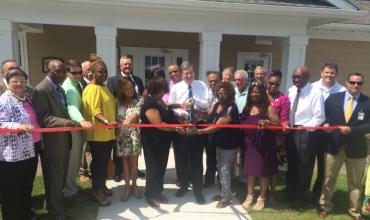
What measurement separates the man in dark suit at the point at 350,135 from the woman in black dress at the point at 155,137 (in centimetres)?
196

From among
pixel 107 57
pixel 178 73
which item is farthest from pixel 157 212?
pixel 107 57

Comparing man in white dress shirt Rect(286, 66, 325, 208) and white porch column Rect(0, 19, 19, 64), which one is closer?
man in white dress shirt Rect(286, 66, 325, 208)

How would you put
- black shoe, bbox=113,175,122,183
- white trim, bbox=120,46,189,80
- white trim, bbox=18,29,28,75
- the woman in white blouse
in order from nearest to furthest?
the woman in white blouse, black shoe, bbox=113,175,122,183, white trim, bbox=18,29,28,75, white trim, bbox=120,46,189,80

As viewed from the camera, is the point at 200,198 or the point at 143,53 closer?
the point at 200,198

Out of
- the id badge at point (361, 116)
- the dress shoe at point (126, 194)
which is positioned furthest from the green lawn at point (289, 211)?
the dress shoe at point (126, 194)

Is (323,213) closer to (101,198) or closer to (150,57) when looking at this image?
(101,198)

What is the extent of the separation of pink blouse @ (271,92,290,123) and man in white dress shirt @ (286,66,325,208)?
6cm

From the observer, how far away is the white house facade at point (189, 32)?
6402 millimetres

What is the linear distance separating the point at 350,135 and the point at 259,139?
1102mm

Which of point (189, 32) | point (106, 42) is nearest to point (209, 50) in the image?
point (189, 32)

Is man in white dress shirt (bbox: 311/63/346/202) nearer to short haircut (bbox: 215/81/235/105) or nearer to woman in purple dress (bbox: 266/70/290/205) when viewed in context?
woman in purple dress (bbox: 266/70/290/205)

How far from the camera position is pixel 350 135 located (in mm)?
3787

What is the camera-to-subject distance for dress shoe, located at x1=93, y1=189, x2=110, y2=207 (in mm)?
4141

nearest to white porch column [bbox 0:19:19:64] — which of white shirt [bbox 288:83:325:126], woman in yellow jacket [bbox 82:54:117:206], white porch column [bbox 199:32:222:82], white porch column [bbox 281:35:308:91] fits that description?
woman in yellow jacket [bbox 82:54:117:206]
